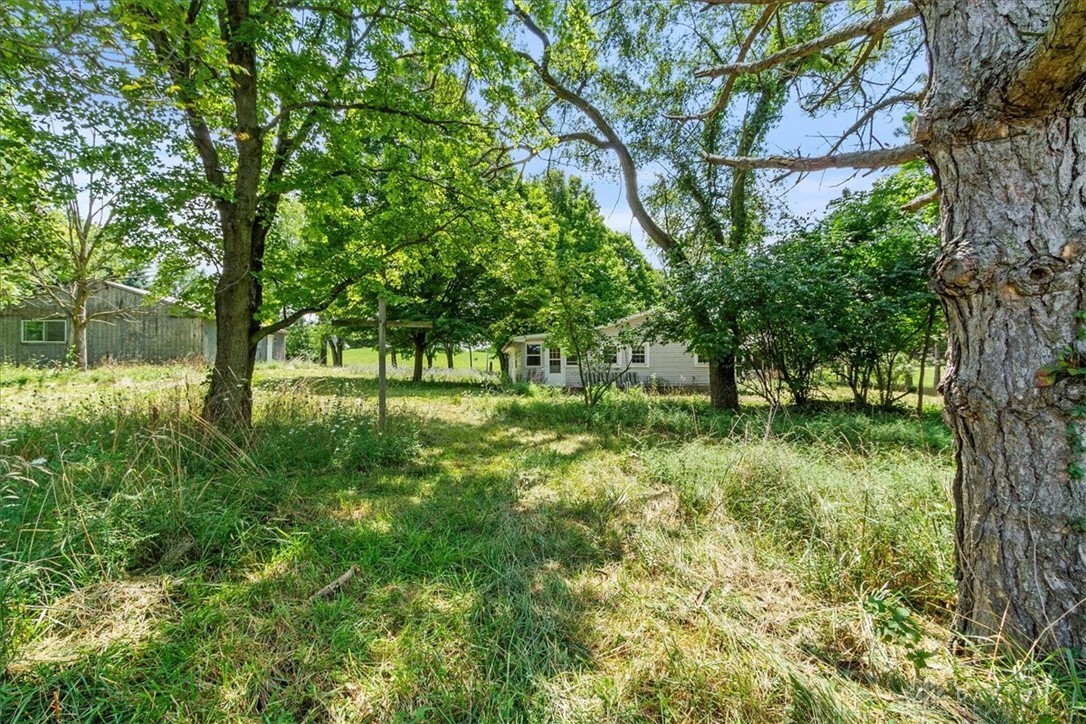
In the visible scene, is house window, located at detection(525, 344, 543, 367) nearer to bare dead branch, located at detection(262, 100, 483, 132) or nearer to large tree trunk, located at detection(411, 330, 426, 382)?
large tree trunk, located at detection(411, 330, 426, 382)

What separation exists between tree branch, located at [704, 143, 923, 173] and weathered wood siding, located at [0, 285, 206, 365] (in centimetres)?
1850

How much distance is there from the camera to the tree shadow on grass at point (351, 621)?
60.3 inches

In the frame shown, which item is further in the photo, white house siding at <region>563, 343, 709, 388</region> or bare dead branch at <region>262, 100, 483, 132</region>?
white house siding at <region>563, 343, 709, 388</region>

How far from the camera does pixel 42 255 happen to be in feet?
18.5

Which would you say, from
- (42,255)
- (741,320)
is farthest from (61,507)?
(741,320)

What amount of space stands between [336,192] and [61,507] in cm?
420

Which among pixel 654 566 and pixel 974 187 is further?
pixel 654 566

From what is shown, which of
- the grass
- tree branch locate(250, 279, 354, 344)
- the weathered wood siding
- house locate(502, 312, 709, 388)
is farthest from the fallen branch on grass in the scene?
the weathered wood siding

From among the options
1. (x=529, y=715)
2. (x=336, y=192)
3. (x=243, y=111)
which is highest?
(x=243, y=111)

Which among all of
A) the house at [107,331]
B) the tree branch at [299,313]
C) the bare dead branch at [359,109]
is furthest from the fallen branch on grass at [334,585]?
the house at [107,331]

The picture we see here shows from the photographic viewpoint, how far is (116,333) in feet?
52.7

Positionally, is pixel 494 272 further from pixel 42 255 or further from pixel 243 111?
pixel 42 255

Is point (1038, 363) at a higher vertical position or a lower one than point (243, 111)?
lower

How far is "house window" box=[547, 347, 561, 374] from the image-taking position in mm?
18406
